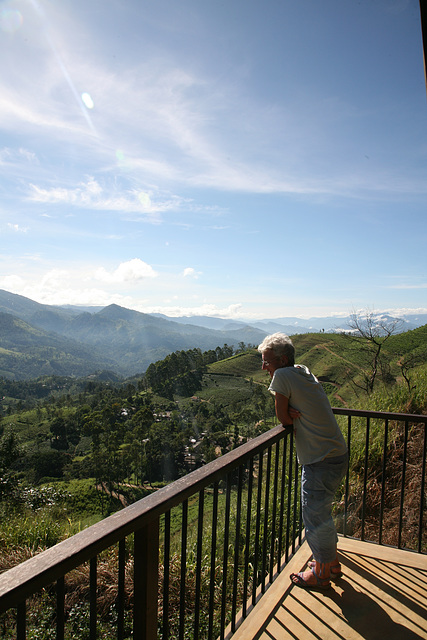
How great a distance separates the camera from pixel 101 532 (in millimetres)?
968

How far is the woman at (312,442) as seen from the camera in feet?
7.01

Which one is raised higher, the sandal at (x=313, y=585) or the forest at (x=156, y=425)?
the sandal at (x=313, y=585)

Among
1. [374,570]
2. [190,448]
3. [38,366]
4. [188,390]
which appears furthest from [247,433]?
[38,366]

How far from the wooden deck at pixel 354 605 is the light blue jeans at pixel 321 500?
232mm

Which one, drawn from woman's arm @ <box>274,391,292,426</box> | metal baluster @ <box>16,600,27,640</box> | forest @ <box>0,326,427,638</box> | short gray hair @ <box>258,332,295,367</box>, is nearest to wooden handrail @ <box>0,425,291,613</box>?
metal baluster @ <box>16,600,27,640</box>

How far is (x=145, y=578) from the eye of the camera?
1176 mm

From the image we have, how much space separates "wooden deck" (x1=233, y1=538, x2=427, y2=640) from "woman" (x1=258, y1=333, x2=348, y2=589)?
0.13m

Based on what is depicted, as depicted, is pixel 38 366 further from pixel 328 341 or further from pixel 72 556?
pixel 72 556

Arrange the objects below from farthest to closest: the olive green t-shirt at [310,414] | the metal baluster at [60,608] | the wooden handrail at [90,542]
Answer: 1. the olive green t-shirt at [310,414]
2. the metal baluster at [60,608]
3. the wooden handrail at [90,542]

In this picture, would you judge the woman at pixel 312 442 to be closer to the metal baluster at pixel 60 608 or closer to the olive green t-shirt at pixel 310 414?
the olive green t-shirt at pixel 310 414

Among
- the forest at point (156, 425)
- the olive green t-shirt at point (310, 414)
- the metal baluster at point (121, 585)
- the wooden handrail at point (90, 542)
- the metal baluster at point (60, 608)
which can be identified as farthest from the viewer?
the forest at point (156, 425)

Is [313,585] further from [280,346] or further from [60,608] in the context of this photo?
[60,608]

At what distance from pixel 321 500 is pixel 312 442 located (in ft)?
1.16

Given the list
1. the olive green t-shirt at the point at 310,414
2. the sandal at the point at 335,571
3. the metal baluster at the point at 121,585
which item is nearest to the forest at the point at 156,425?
the sandal at the point at 335,571
